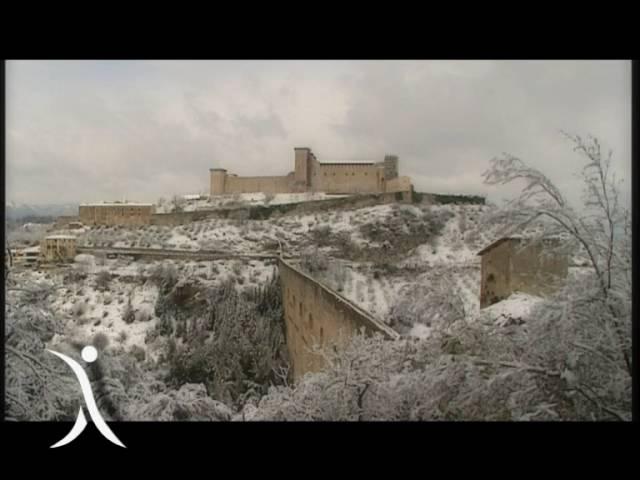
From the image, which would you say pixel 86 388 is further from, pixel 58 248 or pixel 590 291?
pixel 590 291

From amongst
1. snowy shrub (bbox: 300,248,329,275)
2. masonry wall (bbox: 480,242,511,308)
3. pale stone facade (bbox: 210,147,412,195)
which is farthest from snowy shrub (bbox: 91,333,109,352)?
masonry wall (bbox: 480,242,511,308)

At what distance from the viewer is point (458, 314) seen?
10.2ft

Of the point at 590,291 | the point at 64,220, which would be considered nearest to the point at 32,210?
the point at 64,220

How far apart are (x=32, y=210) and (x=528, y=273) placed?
313cm

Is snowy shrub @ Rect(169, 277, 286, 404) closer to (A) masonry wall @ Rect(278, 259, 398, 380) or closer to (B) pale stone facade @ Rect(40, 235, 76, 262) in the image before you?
(A) masonry wall @ Rect(278, 259, 398, 380)

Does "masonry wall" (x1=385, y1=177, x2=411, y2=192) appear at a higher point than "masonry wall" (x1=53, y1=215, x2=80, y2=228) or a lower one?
higher

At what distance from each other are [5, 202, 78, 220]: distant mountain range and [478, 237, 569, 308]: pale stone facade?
A: 8.82ft

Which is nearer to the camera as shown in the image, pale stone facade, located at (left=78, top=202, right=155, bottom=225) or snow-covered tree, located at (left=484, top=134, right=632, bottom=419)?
snow-covered tree, located at (left=484, top=134, right=632, bottom=419)

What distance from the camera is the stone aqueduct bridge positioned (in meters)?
3.12

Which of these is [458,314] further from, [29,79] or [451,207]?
[29,79]

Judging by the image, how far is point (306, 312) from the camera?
3.16 metres

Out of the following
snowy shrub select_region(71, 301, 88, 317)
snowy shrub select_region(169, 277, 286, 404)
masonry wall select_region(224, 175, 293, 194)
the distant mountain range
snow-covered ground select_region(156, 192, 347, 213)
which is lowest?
snowy shrub select_region(169, 277, 286, 404)
